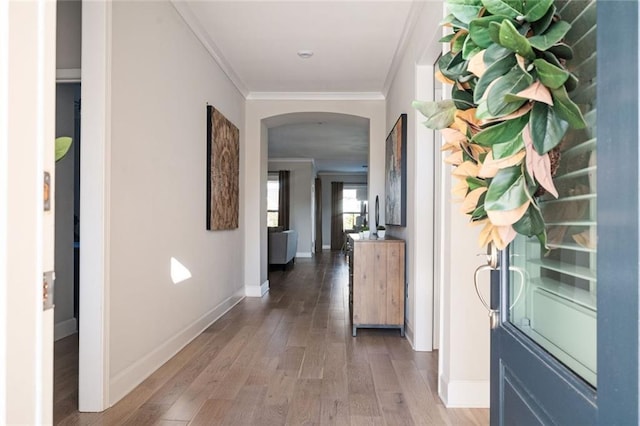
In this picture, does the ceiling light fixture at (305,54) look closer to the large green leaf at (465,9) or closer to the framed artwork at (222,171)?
the framed artwork at (222,171)

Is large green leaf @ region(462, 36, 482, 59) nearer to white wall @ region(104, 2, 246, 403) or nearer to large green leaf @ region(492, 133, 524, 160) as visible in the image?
large green leaf @ region(492, 133, 524, 160)

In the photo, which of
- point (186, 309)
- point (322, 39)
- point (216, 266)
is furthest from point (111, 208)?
point (322, 39)

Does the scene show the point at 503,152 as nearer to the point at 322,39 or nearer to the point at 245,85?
the point at 322,39

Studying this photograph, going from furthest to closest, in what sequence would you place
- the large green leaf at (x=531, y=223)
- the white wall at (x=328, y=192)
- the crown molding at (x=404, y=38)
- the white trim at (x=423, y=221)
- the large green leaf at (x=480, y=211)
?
the white wall at (x=328, y=192)
the white trim at (x=423, y=221)
the crown molding at (x=404, y=38)
the large green leaf at (x=480, y=211)
the large green leaf at (x=531, y=223)

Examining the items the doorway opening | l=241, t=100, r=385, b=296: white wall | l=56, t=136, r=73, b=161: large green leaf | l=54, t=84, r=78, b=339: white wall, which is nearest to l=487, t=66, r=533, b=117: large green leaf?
l=56, t=136, r=73, b=161: large green leaf

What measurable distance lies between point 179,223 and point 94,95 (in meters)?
1.31

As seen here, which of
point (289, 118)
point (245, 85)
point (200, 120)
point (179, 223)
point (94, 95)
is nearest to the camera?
point (94, 95)

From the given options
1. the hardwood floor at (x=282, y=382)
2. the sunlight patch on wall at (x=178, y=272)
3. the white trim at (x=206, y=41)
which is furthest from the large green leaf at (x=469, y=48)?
the white trim at (x=206, y=41)

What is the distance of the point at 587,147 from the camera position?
2.45 feet

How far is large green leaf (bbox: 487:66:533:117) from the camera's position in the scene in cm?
68

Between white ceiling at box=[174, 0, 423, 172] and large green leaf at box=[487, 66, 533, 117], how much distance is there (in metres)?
2.85

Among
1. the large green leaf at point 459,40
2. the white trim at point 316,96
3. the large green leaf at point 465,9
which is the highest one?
the white trim at point 316,96

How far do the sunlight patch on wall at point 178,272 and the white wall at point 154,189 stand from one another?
5 cm

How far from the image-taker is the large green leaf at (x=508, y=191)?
734 mm
